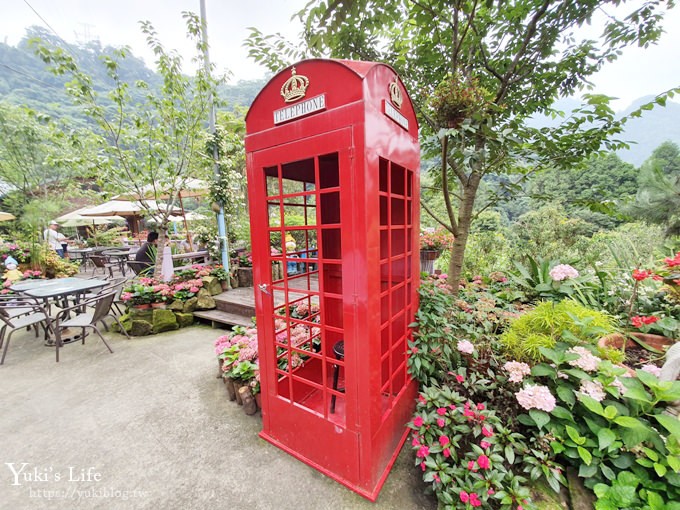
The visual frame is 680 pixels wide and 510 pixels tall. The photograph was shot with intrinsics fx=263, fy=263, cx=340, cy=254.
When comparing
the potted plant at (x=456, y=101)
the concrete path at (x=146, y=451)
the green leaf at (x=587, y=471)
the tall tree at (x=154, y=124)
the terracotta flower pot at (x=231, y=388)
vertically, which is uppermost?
the tall tree at (x=154, y=124)

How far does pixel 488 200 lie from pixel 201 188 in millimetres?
6076

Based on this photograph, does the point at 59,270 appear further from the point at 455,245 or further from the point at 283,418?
the point at 455,245

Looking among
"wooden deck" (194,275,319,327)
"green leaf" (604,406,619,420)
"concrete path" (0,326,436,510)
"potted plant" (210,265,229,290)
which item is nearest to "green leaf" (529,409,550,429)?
"green leaf" (604,406,619,420)

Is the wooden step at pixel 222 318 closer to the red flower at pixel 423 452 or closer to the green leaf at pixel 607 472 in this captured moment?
the red flower at pixel 423 452

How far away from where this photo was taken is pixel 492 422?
1.72m

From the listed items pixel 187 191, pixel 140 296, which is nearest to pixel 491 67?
pixel 140 296

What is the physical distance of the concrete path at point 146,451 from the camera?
185 centimetres

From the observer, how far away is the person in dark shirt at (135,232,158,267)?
19.9ft

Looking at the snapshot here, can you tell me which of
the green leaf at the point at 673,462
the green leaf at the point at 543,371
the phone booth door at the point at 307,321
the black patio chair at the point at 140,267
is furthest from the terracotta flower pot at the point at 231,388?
the black patio chair at the point at 140,267

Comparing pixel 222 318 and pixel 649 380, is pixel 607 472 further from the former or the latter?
pixel 222 318

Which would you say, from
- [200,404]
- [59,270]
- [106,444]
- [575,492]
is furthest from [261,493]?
[59,270]

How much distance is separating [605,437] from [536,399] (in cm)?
33

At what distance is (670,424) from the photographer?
1360mm

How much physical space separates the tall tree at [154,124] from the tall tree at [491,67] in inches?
124
